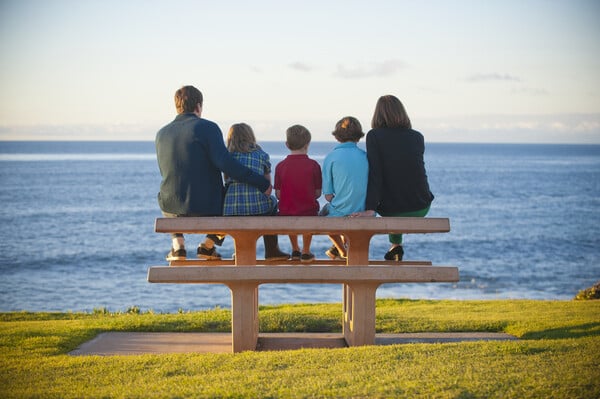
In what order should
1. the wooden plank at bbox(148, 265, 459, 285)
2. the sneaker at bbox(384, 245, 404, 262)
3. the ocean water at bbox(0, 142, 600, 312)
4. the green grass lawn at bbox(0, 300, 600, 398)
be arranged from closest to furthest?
1. the green grass lawn at bbox(0, 300, 600, 398)
2. the wooden plank at bbox(148, 265, 459, 285)
3. the sneaker at bbox(384, 245, 404, 262)
4. the ocean water at bbox(0, 142, 600, 312)

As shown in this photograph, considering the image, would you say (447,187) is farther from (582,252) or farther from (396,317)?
(396,317)

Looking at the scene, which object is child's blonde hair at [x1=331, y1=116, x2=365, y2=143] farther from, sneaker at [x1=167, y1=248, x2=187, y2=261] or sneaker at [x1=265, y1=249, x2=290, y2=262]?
sneaker at [x1=167, y1=248, x2=187, y2=261]

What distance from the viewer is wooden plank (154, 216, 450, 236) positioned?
642 cm

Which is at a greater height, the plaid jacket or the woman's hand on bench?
the plaid jacket

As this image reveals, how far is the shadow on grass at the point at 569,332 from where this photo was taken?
7.83 meters

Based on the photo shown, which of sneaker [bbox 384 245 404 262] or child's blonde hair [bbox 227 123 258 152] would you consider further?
sneaker [bbox 384 245 404 262]

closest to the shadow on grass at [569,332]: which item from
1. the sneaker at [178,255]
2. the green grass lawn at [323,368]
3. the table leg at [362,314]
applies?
the green grass lawn at [323,368]

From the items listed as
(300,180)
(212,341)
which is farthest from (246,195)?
(212,341)

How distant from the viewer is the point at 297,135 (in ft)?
23.5

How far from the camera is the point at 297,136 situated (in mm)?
7168

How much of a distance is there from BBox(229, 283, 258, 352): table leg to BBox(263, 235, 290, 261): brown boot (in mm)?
420

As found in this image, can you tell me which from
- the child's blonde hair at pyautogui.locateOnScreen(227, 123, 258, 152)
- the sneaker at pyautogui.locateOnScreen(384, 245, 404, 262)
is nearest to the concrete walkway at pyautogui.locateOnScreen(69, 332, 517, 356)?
the sneaker at pyautogui.locateOnScreen(384, 245, 404, 262)

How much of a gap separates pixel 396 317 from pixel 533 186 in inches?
3003

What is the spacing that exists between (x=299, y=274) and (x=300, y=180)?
123 cm
